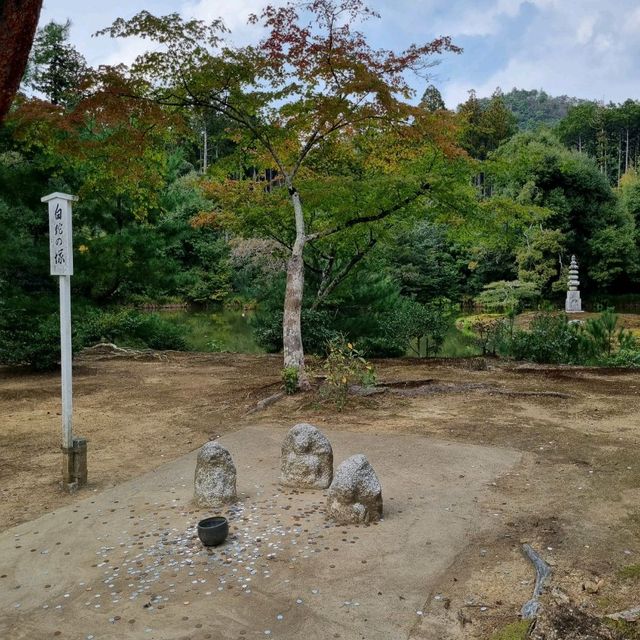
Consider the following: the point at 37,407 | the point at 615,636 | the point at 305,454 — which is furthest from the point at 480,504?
the point at 37,407

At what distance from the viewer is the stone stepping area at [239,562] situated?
2.54 meters

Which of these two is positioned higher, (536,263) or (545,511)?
(536,263)

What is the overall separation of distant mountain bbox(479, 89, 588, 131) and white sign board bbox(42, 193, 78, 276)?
7930 centimetres

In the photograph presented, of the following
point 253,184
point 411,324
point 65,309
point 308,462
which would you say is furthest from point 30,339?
point 308,462

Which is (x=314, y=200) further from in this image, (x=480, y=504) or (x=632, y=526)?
(x=632, y=526)

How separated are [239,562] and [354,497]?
32.7 inches

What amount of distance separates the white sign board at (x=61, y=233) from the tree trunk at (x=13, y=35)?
100 inches

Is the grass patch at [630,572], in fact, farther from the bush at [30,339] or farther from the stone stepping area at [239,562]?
the bush at [30,339]

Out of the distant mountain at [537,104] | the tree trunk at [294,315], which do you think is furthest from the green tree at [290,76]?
the distant mountain at [537,104]

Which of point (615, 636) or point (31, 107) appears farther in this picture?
point (31, 107)

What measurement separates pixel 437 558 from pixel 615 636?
1098mm

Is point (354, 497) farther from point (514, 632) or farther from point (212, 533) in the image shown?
point (514, 632)

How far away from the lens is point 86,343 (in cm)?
1217

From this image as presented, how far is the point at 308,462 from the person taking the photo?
4.20 m
